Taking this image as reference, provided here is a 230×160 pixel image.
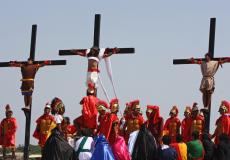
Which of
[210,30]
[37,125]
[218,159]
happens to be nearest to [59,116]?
[218,159]

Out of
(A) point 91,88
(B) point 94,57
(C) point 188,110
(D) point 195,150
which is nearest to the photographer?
(D) point 195,150

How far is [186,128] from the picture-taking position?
20.4 m

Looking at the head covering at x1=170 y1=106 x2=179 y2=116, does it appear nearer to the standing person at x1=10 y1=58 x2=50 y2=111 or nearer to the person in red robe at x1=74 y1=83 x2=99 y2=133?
the standing person at x1=10 y1=58 x2=50 y2=111

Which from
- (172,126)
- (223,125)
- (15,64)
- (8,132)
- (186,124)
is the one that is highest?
(15,64)

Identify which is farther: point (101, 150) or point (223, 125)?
point (223, 125)

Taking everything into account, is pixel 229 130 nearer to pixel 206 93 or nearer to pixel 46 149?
pixel 206 93

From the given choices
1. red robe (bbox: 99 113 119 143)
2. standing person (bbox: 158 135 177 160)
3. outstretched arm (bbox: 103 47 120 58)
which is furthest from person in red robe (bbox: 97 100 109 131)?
outstretched arm (bbox: 103 47 120 58)

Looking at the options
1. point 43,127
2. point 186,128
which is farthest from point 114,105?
point 43,127

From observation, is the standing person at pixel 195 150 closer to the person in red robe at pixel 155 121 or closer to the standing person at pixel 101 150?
the standing person at pixel 101 150

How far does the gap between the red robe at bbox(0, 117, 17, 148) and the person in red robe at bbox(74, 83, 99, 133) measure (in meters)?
7.97

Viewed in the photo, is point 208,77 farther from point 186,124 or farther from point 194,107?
point 186,124

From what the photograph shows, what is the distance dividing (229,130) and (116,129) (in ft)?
15.8

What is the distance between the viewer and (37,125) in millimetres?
20844

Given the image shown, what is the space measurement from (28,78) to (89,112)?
6003mm
